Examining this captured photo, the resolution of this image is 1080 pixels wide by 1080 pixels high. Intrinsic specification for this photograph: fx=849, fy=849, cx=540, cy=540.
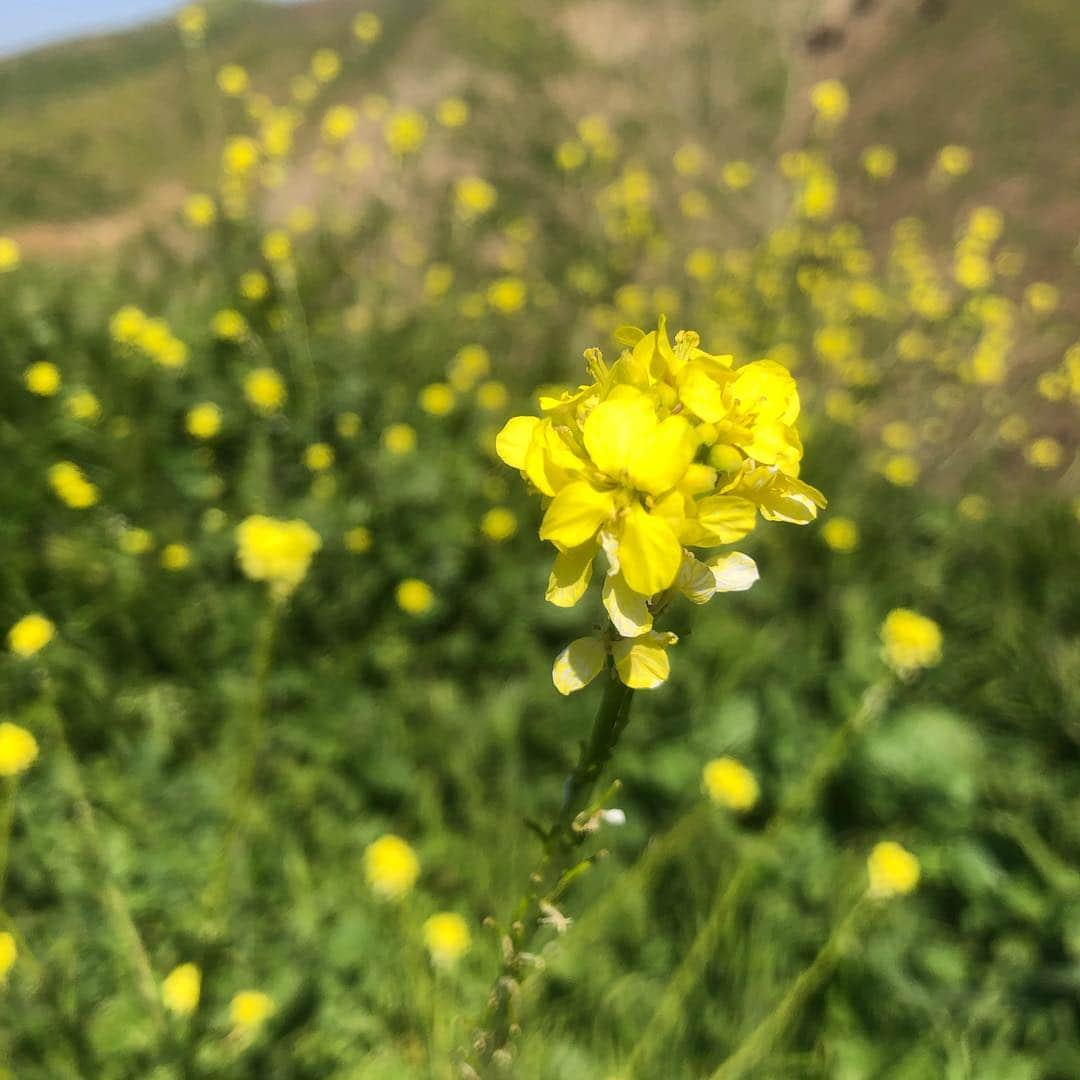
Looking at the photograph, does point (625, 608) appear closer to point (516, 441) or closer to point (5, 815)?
point (516, 441)

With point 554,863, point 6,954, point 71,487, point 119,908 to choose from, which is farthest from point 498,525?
point 554,863

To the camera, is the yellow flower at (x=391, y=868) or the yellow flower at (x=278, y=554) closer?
the yellow flower at (x=278, y=554)

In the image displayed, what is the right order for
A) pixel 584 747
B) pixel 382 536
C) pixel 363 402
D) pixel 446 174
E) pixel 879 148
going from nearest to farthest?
1. pixel 584 747
2. pixel 382 536
3. pixel 363 402
4. pixel 446 174
5. pixel 879 148

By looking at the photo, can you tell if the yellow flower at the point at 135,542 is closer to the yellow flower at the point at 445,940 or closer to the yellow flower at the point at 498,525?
the yellow flower at the point at 498,525

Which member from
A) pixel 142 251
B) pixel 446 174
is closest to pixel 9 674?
pixel 142 251

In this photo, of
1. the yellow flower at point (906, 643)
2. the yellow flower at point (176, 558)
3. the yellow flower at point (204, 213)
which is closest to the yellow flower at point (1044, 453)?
the yellow flower at point (906, 643)

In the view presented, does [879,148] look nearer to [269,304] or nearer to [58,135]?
[269,304]
